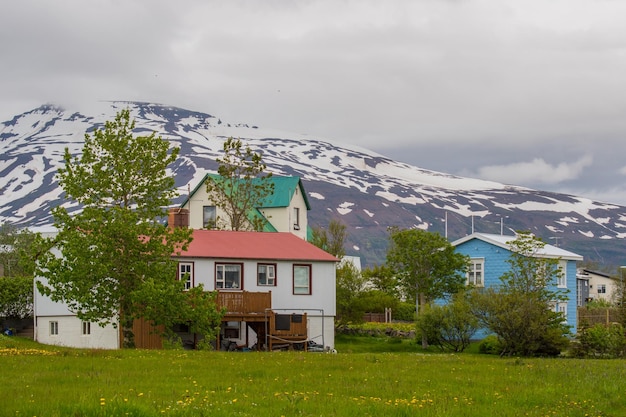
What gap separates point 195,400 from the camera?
1817 cm

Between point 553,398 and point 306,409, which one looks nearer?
point 306,409

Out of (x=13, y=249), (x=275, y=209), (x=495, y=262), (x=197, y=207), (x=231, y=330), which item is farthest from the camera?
(x=13, y=249)

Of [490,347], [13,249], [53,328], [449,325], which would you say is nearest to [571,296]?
[490,347]

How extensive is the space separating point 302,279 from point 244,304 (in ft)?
20.2

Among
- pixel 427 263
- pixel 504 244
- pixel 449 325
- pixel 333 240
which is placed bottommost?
pixel 449 325

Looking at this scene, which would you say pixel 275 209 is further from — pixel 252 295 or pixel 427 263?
pixel 252 295

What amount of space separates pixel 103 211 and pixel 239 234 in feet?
59.2

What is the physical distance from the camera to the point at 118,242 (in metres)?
43.3

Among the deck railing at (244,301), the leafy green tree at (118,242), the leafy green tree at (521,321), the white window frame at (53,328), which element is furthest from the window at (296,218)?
the leafy green tree at (118,242)

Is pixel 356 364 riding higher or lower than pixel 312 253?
lower

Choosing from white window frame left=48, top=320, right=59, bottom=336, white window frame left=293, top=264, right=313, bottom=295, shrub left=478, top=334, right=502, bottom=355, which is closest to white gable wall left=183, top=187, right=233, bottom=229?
white window frame left=48, top=320, right=59, bottom=336

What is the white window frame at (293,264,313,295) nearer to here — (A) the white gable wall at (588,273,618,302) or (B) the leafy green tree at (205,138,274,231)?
(B) the leafy green tree at (205,138,274,231)

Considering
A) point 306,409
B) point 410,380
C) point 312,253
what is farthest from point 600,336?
point 306,409

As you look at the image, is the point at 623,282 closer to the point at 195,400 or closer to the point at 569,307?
the point at 569,307
